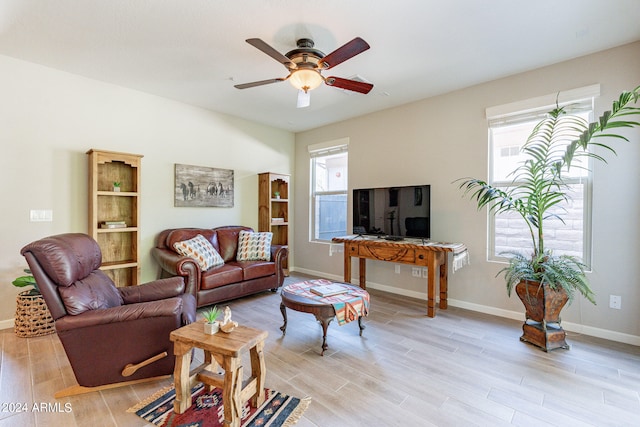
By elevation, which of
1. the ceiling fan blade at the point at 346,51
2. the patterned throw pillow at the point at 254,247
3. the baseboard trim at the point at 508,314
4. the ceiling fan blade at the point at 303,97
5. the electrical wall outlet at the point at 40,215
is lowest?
the baseboard trim at the point at 508,314

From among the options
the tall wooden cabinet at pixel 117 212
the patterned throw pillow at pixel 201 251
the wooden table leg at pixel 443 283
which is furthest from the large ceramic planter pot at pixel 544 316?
the tall wooden cabinet at pixel 117 212

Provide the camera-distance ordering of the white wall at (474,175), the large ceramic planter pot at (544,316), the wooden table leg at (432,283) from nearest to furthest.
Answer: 1. the large ceramic planter pot at (544,316)
2. the white wall at (474,175)
3. the wooden table leg at (432,283)

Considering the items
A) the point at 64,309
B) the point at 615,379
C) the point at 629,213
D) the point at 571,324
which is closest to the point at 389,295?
the point at 571,324

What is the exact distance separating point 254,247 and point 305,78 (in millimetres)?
2518

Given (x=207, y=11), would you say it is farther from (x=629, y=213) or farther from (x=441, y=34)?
(x=629, y=213)

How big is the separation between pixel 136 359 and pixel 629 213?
4.19m

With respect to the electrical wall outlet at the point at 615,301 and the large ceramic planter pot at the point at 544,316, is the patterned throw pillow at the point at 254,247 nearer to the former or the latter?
the large ceramic planter pot at the point at 544,316

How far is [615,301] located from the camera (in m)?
2.66

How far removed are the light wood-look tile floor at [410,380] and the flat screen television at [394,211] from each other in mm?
1198

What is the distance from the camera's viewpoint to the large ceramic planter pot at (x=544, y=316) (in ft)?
8.20

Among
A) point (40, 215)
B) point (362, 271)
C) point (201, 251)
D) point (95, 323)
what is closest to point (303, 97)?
point (201, 251)

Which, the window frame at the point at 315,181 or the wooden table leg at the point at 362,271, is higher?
the window frame at the point at 315,181

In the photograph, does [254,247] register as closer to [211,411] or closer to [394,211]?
[394,211]

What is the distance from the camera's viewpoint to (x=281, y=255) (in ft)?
13.8
